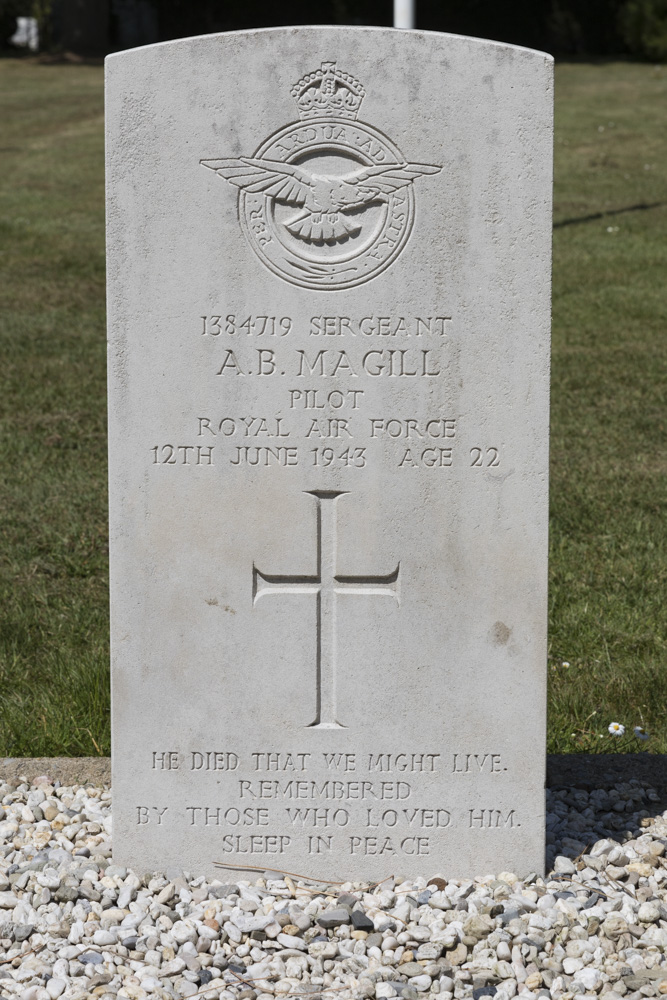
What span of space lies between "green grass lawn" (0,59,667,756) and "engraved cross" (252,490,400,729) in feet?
3.61

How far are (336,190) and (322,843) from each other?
1677mm

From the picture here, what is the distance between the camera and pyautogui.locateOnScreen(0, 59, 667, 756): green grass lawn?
4176 mm

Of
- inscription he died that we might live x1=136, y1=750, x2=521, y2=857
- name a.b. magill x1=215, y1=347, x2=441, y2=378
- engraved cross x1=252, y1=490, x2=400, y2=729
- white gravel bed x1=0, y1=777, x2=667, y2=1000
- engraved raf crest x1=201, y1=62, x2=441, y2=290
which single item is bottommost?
white gravel bed x1=0, y1=777, x2=667, y2=1000

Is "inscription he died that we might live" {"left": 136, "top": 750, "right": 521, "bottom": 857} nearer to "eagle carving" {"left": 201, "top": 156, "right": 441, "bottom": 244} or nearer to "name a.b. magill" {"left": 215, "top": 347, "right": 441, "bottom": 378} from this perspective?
"name a.b. magill" {"left": 215, "top": 347, "right": 441, "bottom": 378}

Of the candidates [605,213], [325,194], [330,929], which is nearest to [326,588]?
[330,929]

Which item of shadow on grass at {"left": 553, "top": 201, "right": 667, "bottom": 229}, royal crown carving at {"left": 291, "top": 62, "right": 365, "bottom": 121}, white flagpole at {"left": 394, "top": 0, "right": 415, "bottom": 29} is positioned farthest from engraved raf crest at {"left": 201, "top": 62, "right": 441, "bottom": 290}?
shadow on grass at {"left": 553, "top": 201, "right": 667, "bottom": 229}

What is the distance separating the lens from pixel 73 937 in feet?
9.47

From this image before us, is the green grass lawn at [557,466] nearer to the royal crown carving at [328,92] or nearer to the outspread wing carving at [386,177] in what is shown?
the outspread wing carving at [386,177]

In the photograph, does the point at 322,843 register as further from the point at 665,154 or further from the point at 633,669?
the point at 665,154

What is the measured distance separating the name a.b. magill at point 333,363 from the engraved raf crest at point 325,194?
175 millimetres

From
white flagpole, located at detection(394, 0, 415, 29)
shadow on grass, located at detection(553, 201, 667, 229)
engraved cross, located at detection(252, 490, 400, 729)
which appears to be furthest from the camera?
shadow on grass, located at detection(553, 201, 667, 229)

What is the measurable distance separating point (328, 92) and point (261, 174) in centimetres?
25

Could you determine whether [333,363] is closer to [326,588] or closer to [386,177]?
[386,177]

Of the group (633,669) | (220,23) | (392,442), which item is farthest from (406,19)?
(220,23)
